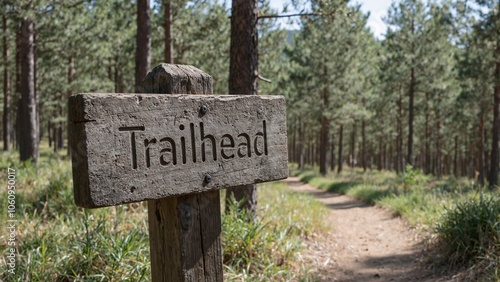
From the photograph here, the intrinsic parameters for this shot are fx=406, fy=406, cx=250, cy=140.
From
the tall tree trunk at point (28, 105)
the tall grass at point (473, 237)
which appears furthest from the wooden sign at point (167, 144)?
the tall tree trunk at point (28, 105)

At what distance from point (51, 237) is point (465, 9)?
13.5m

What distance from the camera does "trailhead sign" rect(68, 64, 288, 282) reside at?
1774 mm

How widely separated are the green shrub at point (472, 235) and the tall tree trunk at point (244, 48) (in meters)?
2.62

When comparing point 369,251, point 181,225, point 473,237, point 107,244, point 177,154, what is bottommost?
point 369,251

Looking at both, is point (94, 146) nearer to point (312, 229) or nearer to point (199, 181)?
point (199, 181)

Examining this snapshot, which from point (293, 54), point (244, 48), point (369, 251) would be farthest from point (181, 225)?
point (293, 54)

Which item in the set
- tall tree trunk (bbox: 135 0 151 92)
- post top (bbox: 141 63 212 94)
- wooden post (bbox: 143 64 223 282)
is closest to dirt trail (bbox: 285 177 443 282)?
wooden post (bbox: 143 64 223 282)

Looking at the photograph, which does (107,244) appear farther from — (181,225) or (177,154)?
(177,154)

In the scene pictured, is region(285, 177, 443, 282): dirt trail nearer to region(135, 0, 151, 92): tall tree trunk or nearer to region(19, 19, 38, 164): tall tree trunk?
region(135, 0, 151, 92): tall tree trunk

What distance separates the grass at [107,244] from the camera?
3.65 meters

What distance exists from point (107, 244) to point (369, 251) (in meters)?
4.52

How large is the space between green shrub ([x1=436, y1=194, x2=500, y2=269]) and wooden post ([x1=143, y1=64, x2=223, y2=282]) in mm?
3693

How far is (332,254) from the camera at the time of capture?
20.5 ft

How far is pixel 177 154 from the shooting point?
6.56 ft
